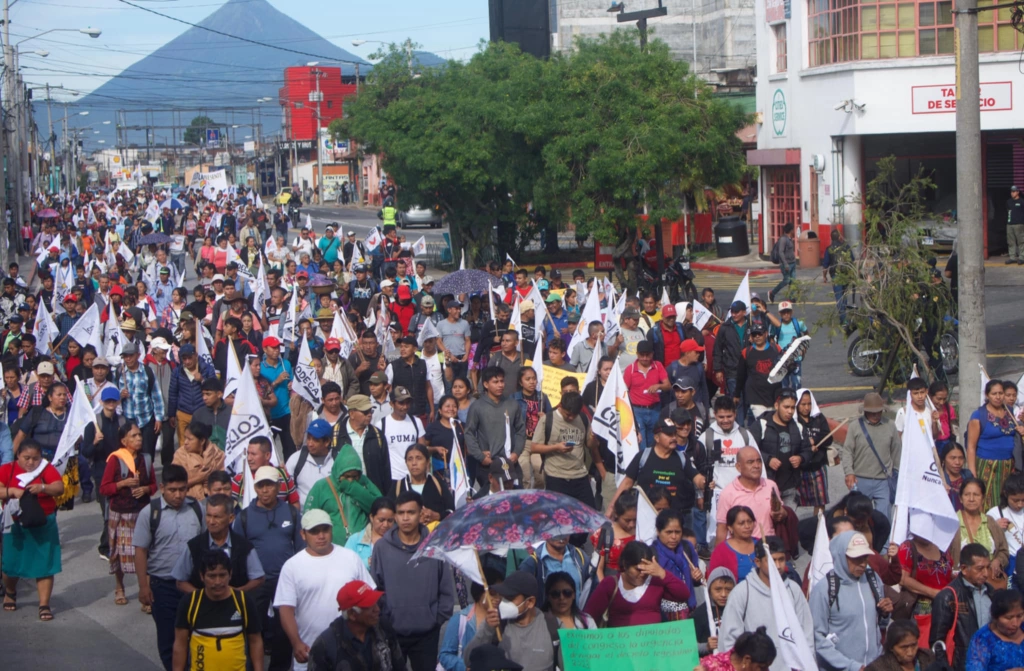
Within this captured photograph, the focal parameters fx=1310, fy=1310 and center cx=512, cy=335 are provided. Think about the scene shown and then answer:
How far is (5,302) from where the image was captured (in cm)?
1895

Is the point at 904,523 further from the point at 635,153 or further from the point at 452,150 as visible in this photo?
the point at 452,150

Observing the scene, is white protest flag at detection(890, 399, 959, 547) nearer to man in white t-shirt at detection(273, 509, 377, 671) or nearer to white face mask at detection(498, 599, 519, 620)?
white face mask at detection(498, 599, 519, 620)

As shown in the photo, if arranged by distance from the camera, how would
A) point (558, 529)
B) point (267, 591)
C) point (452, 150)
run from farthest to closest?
point (452, 150) → point (267, 591) → point (558, 529)

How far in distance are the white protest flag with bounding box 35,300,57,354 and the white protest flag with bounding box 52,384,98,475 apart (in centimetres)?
578

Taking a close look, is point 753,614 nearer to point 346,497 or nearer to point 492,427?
point 346,497

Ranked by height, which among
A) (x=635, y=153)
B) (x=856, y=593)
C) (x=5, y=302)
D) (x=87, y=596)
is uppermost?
(x=635, y=153)

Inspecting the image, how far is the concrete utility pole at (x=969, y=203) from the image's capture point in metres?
11.5

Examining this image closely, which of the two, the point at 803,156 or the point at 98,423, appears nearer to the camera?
the point at 98,423

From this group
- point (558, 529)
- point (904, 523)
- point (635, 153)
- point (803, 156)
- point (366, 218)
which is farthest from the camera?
point (366, 218)

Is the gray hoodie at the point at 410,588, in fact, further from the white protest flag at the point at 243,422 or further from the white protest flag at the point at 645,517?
the white protest flag at the point at 243,422

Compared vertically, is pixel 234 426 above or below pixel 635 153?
below

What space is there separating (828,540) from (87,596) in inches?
225

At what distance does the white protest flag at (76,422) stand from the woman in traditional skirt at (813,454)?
18.6 feet

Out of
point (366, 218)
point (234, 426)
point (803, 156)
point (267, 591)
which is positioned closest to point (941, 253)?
point (803, 156)
